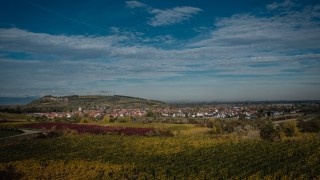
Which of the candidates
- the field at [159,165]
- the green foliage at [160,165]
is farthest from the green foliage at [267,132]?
the green foliage at [160,165]

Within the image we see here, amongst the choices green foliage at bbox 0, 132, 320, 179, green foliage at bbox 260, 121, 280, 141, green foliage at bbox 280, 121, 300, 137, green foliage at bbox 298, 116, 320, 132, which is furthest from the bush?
green foliage at bbox 0, 132, 320, 179

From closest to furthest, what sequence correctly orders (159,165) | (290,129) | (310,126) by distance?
(159,165)
(290,129)
(310,126)

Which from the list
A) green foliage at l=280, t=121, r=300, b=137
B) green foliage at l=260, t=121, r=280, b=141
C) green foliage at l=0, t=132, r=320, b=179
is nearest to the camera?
green foliage at l=0, t=132, r=320, b=179

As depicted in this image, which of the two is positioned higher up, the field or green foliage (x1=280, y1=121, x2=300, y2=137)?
the field

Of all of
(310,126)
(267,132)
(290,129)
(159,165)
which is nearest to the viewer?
(159,165)

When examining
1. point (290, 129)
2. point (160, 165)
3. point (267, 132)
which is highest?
point (160, 165)

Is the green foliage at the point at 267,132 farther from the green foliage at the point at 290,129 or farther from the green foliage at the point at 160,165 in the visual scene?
the green foliage at the point at 160,165

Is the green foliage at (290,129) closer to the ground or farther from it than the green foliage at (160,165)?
closer to the ground

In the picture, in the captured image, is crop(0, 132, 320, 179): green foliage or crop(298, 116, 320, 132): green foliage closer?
crop(0, 132, 320, 179): green foliage

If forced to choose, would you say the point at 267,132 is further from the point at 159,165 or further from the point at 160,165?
the point at 159,165

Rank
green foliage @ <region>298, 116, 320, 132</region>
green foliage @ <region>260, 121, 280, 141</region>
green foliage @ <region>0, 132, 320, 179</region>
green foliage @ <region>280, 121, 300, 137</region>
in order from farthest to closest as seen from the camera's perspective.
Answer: green foliage @ <region>298, 116, 320, 132</region>
green foliage @ <region>280, 121, 300, 137</region>
green foliage @ <region>260, 121, 280, 141</region>
green foliage @ <region>0, 132, 320, 179</region>

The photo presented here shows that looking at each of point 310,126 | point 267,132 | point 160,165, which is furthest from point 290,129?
point 160,165

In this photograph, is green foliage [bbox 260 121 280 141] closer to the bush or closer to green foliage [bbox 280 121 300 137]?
green foliage [bbox 280 121 300 137]

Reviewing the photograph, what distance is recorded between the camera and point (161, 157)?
31.4 m
